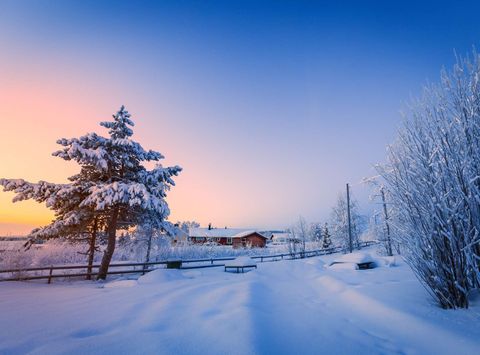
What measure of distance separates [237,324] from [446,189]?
480 centimetres

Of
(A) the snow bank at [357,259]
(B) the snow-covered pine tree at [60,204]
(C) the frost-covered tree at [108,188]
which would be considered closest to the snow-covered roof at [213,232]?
(A) the snow bank at [357,259]

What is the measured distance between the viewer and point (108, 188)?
36.7 feet

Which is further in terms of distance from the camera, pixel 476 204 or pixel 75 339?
pixel 476 204

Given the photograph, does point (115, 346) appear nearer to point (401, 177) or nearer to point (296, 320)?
point (296, 320)

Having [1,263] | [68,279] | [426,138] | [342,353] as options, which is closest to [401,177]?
[426,138]

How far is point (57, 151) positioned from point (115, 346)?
36.4 ft

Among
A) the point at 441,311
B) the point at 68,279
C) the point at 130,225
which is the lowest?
the point at 68,279

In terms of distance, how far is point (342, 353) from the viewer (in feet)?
12.0

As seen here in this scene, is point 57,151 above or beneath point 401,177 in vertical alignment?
above

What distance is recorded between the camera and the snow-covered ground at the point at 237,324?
3.68 metres

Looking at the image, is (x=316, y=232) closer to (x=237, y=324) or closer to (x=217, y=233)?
(x=217, y=233)

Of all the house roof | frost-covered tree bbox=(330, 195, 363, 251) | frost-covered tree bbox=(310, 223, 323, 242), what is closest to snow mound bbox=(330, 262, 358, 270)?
frost-covered tree bbox=(330, 195, 363, 251)

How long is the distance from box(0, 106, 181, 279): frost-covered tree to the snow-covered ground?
5058mm

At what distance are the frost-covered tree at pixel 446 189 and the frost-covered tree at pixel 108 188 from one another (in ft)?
32.2
